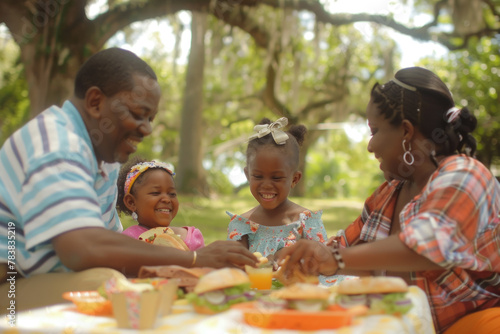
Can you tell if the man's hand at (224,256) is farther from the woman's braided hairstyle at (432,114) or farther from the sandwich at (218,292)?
the woman's braided hairstyle at (432,114)

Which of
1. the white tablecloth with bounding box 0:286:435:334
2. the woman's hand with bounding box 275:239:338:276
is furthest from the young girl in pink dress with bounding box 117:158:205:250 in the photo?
the white tablecloth with bounding box 0:286:435:334

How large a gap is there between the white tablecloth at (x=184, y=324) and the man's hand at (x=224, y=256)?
42 centimetres

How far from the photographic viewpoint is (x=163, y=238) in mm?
3139

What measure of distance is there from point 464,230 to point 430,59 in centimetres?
1995

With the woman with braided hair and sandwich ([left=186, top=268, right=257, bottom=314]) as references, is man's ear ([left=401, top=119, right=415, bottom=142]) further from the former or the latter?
sandwich ([left=186, top=268, right=257, bottom=314])

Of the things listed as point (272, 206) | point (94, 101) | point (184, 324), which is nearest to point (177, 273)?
point (184, 324)

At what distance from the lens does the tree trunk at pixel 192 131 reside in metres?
13.8

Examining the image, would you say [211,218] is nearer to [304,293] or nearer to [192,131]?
[192,131]

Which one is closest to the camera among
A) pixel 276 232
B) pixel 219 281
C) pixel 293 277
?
pixel 219 281

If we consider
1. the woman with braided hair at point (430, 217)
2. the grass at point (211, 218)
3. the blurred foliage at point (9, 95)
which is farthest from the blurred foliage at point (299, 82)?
the grass at point (211, 218)

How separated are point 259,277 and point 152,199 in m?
1.51

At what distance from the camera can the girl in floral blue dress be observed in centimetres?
337

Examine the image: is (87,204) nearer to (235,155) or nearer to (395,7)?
(395,7)

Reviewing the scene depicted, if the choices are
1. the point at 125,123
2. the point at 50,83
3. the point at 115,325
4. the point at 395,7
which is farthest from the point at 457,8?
the point at 115,325
